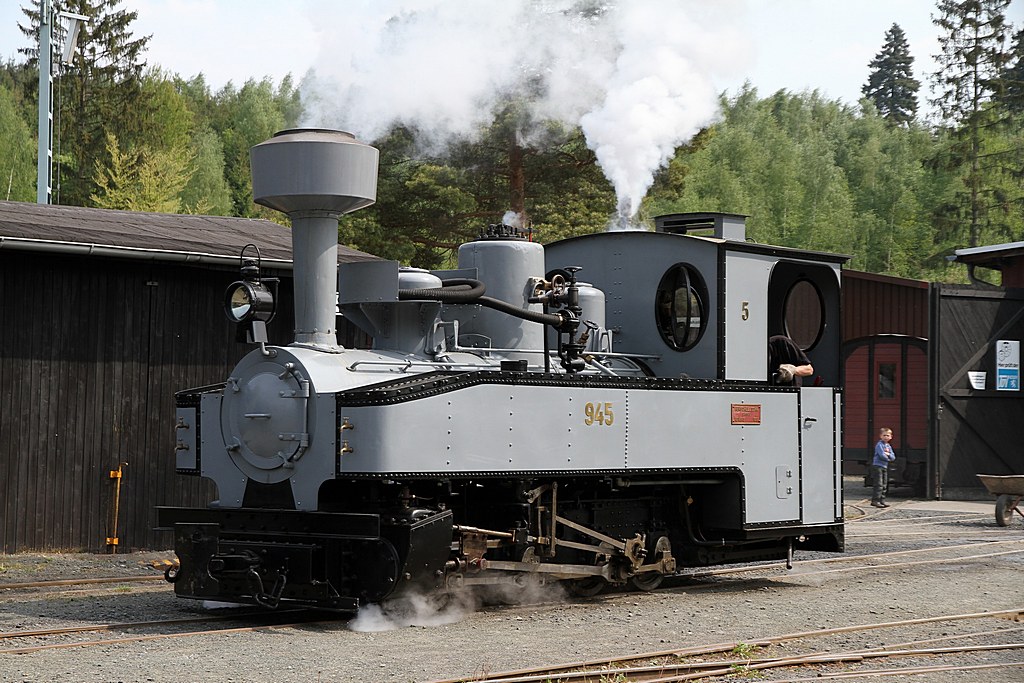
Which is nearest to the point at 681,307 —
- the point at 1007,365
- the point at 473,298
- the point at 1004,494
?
the point at 473,298

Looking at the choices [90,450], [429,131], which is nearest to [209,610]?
[90,450]

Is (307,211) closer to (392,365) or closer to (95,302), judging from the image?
(392,365)

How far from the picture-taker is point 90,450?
1197cm

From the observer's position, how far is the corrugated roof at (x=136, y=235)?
36.7 feet

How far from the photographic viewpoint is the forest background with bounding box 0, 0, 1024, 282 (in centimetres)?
2600

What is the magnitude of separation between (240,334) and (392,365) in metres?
1.03

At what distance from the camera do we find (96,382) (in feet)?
39.3

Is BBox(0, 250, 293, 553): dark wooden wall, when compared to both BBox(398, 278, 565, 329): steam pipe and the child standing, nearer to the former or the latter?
BBox(398, 278, 565, 329): steam pipe

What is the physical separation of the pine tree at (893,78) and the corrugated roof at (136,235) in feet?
237

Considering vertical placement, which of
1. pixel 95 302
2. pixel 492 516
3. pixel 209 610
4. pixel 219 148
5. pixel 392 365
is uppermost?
pixel 219 148

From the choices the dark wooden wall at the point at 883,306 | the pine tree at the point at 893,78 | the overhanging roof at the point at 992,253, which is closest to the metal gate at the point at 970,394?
the overhanging roof at the point at 992,253

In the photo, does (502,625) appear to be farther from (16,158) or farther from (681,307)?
(16,158)

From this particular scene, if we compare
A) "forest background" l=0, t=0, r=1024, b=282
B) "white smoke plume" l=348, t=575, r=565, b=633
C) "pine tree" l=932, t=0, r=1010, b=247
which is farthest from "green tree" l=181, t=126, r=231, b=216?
"white smoke plume" l=348, t=575, r=565, b=633

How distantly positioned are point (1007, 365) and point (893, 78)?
65.9m
